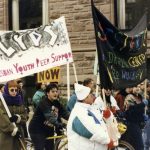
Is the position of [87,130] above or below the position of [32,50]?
below

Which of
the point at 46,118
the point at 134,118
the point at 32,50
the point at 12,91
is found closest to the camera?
the point at 12,91

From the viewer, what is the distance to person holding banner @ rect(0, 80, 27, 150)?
29.9 feet

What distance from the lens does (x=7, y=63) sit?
1070 cm

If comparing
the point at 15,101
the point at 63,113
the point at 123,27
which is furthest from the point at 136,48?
the point at 123,27

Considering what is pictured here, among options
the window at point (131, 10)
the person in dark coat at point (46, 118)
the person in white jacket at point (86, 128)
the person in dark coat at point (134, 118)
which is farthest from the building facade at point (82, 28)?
the person in white jacket at point (86, 128)

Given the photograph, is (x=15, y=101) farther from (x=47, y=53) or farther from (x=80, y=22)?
(x=80, y=22)

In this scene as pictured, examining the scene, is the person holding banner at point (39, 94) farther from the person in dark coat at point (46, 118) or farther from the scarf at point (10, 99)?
the scarf at point (10, 99)

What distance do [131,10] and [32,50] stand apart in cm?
672

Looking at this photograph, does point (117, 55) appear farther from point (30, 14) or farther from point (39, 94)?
point (30, 14)

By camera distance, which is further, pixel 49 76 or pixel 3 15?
pixel 3 15

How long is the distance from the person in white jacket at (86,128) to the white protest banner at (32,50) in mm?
3490

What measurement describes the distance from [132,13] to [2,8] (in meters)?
4.69

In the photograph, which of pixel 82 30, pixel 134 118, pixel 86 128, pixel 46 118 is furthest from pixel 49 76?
pixel 86 128

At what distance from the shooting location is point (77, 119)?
690 centimetres
